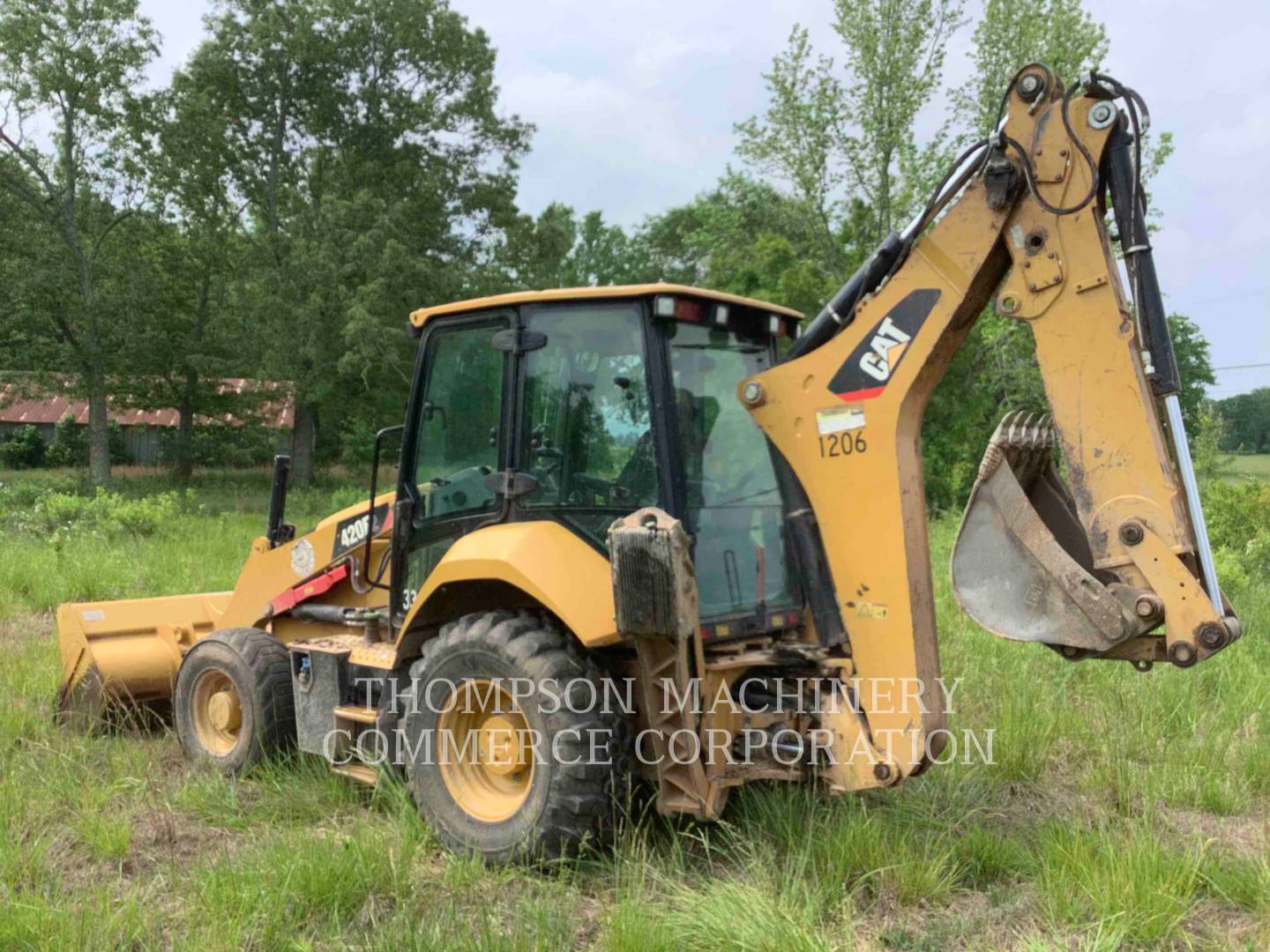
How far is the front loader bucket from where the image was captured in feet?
19.9

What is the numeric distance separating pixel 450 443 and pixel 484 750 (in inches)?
53.5

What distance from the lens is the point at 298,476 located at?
25.8 metres

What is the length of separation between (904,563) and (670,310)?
1.30 m

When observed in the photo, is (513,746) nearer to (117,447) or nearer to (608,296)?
(608,296)

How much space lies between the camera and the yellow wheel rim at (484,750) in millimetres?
4254

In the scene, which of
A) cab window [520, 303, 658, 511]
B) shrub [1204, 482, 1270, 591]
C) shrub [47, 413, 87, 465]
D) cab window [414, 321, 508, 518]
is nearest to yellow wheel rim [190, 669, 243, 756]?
cab window [414, 321, 508, 518]

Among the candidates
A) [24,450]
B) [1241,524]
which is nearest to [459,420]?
[1241,524]

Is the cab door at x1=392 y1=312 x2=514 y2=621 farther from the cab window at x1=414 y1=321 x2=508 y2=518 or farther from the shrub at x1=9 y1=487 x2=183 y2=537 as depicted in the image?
the shrub at x1=9 y1=487 x2=183 y2=537

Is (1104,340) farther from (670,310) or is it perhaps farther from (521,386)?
(521,386)

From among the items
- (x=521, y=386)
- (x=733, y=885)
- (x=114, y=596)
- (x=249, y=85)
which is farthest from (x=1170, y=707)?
(x=249, y=85)

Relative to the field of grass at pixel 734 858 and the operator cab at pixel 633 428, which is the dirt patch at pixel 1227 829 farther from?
the operator cab at pixel 633 428

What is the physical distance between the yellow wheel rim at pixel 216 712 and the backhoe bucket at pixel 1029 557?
371 cm

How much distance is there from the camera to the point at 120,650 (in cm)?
621

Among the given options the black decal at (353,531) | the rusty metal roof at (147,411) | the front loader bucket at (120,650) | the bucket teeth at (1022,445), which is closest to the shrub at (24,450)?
the rusty metal roof at (147,411)
